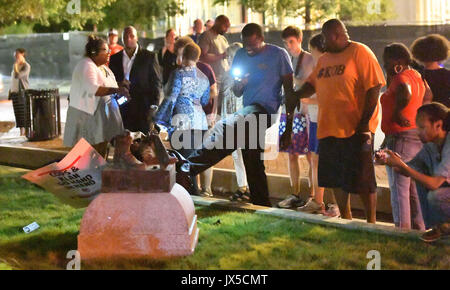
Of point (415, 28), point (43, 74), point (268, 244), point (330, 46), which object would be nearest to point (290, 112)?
point (330, 46)

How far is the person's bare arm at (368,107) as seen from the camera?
7.21 metres

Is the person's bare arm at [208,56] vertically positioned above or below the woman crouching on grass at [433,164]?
above

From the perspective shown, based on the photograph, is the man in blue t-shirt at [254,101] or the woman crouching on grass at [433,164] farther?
the man in blue t-shirt at [254,101]

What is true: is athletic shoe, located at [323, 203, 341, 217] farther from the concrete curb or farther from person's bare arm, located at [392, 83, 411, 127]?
person's bare arm, located at [392, 83, 411, 127]

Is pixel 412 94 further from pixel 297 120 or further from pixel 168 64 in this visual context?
pixel 168 64

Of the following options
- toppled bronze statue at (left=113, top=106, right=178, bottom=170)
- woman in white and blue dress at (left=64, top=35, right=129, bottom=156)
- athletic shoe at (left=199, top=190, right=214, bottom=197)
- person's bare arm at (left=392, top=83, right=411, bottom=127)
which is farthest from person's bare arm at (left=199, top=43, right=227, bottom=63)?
person's bare arm at (left=392, top=83, right=411, bottom=127)

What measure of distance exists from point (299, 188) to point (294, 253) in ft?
8.88

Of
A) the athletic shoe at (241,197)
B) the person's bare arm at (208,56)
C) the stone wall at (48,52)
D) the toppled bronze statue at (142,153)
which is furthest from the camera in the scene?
the stone wall at (48,52)

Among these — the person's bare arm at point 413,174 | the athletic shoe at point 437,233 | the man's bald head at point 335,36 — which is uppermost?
the man's bald head at point 335,36

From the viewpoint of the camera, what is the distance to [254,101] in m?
8.46

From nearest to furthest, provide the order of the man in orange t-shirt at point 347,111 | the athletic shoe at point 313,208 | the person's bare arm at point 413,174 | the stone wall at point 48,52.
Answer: the person's bare arm at point 413,174
the man in orange t-shirt at point 347,111
the athletic shoe at point 313,208
the stone wall at point 48,52

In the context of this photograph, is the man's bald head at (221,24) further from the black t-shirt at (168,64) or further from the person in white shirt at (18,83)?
the person in white shirt at (18,83)

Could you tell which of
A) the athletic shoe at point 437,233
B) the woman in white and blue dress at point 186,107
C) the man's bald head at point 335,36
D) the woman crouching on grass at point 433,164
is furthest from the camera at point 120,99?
the athletic shoe at point 437,233

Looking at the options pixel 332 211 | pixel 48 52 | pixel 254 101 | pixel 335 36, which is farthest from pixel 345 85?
pixel 48 52
